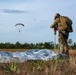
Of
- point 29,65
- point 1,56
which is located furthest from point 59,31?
point 29,65

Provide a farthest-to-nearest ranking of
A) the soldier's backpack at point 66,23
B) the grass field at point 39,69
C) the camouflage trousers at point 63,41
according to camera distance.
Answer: the camouflage trousers at point 63,41, the soldier's backpack at point 66,23, the grass field at point 39,69

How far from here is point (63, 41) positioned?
17.7 metres

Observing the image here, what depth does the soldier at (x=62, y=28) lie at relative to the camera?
17353 millimetres

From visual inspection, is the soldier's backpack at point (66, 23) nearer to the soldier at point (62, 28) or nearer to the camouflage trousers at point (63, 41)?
the soldier at point (62, 28)

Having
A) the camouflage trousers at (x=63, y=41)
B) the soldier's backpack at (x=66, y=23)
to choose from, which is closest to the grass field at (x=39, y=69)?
the soldier's backpack at (x=66, y=23)

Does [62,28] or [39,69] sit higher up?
[62,28]

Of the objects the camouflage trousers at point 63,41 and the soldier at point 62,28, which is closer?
the soldier at point 62,28

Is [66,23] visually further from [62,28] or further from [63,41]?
[63,41]

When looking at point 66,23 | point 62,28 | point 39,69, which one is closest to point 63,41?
point 62,28

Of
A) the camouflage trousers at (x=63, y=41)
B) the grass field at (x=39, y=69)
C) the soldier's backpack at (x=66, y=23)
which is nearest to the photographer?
the grass field at (x=39, y=69)

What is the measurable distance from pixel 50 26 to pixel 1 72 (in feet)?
22.8

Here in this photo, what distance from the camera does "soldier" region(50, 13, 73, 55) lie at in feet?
56.9

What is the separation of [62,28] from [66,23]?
0.87 ft

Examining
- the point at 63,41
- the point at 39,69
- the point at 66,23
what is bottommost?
the point at 39,69
